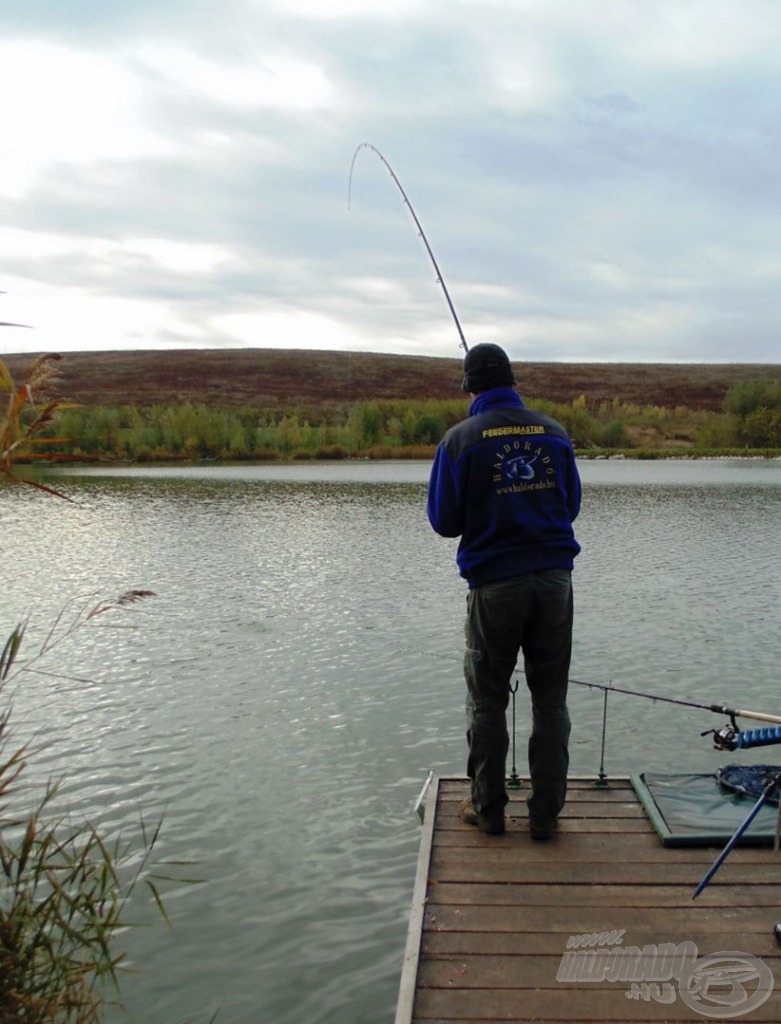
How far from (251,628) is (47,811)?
464cm

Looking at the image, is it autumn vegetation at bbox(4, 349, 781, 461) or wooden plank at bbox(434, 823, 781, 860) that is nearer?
wooden plank at bbox(434, 823, 781, 860)

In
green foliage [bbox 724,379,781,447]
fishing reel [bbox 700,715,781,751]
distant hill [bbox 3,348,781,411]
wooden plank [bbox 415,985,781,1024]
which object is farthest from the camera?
distant hill [bbox 3,348,781,411]

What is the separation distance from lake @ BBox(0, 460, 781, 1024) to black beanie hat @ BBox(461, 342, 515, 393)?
8.12 feet

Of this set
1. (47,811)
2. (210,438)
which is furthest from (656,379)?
(47,811)

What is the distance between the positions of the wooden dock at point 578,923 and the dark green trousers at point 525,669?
0.27m

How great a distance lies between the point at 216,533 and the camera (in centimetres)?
1795

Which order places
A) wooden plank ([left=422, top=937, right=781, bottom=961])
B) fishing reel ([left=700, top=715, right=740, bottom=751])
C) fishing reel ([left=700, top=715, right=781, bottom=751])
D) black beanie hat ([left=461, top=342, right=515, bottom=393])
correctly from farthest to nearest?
black beanie hat ([left=461, top=342, right=515, bottom=393])
fishing reel ([left=700, top=715, right=740, bottom=751])
fishing reel ([left=700, top=715, right=781, bottom=751])
wooden plank ([left=422, top=937, right=781, bottom=961])

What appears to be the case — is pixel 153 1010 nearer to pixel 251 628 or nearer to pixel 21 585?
pixel 251 628

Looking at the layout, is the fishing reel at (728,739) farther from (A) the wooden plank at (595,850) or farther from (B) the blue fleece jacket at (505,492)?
(B) the blue fleece jacket at (505,492)

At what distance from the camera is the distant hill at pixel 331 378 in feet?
258

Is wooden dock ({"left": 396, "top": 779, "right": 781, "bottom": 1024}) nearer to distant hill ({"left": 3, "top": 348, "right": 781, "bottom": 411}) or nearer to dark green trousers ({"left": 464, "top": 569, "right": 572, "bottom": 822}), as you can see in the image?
dark green trousers ({"left": 464, "top": 569, "right": 572, "bottom": 822})

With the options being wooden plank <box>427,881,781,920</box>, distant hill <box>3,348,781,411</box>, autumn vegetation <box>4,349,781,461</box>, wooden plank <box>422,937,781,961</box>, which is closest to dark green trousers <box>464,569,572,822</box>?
wooden plank <box>427,881,781,920</box>

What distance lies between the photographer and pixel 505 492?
12.7 feet

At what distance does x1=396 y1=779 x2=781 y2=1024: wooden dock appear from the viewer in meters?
2.97
